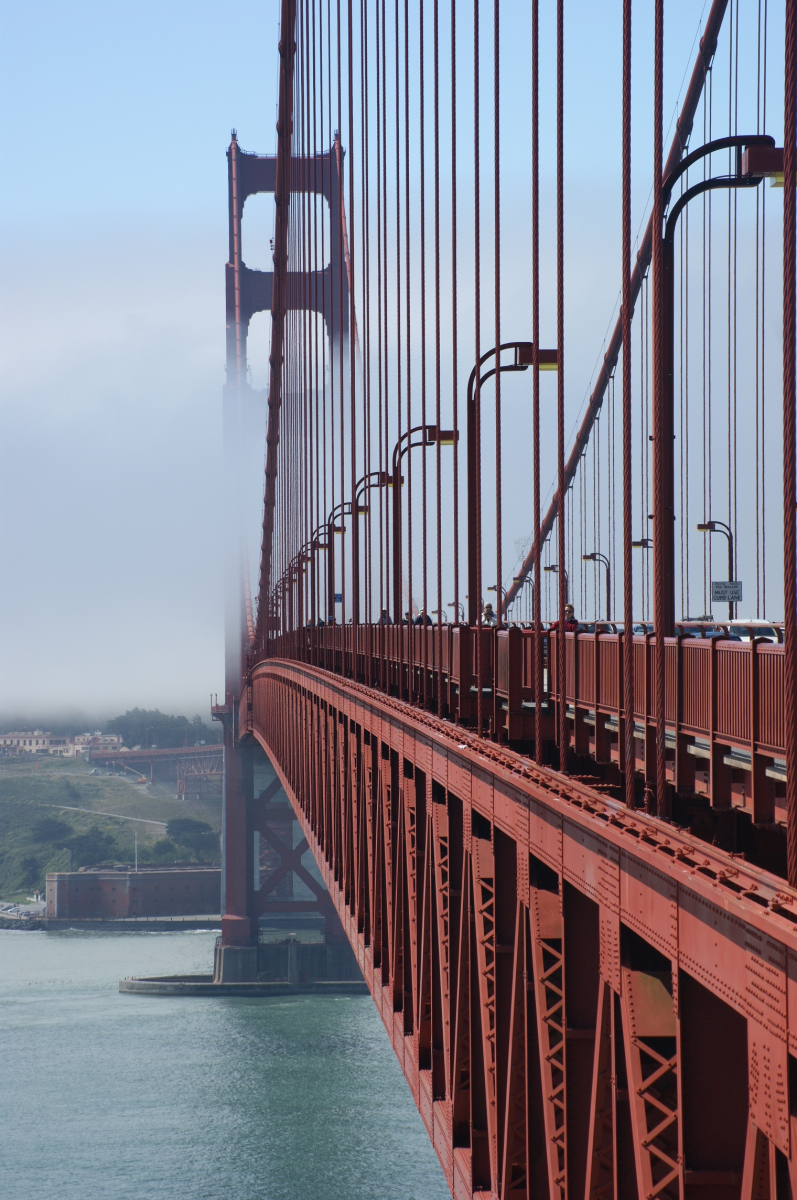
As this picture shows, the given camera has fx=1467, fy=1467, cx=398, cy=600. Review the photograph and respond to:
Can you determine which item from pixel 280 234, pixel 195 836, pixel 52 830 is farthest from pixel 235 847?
pixel 52 830

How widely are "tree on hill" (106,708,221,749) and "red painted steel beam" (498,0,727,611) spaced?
125m

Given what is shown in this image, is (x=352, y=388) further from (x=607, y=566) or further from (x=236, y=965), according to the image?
(x=236, y=965)

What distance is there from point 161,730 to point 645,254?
466 ft

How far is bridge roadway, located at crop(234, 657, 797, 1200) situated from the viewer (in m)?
3.07

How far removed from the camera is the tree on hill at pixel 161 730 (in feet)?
505

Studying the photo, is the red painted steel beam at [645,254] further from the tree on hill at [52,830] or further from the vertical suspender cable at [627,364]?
the tree on hill at [52,830]

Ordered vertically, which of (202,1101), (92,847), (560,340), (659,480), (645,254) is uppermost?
(645,254)

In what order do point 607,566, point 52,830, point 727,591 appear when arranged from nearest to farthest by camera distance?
point 727,591
point 607,566
point 52,830

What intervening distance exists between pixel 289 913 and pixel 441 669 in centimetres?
4456

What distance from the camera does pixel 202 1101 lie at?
33094 mm

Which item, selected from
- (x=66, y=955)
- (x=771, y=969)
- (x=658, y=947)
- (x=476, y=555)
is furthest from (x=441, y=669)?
(x=66, y=955)

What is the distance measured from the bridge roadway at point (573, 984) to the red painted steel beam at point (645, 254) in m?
1.80

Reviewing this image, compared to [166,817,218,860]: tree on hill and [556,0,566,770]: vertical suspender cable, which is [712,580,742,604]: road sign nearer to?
[556,0,566,770]: vertical suspender cable

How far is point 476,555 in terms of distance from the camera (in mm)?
10453
